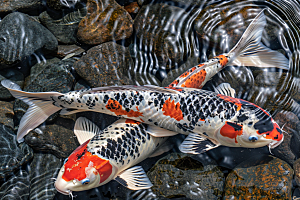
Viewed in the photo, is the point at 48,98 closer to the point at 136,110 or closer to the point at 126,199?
the point at 136,110

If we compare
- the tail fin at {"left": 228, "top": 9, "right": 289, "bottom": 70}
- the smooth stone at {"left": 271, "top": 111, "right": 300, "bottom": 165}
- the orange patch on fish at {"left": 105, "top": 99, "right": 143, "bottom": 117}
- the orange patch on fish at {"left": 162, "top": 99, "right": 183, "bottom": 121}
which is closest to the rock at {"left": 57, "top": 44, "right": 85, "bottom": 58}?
the orange patch on fish at {"left": 105, "top": 99, "right": 143, "bottom": 117}

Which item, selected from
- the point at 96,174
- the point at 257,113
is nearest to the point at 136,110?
the point at 96,174

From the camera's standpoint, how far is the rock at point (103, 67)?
421 centimetres

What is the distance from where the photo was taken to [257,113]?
3.21 m

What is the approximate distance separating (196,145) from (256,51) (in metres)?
1.97

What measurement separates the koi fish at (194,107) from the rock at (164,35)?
568 mm

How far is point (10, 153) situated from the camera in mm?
3922

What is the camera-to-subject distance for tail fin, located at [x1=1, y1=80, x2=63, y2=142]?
12.1 ft

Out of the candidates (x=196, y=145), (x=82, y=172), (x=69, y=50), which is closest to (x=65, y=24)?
(x=69, y=50)

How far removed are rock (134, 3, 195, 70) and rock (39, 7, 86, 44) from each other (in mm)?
1169

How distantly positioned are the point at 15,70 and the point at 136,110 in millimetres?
2643

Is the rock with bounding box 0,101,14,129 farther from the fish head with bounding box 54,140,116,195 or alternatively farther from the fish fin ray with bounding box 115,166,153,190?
the fish fin ray with bounding box 115,166,153,190

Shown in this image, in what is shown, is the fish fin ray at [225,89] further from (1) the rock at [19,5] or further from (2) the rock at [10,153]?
(1) the rock at [19,5]

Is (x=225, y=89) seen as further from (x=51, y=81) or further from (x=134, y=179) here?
(x=51, y=81)
